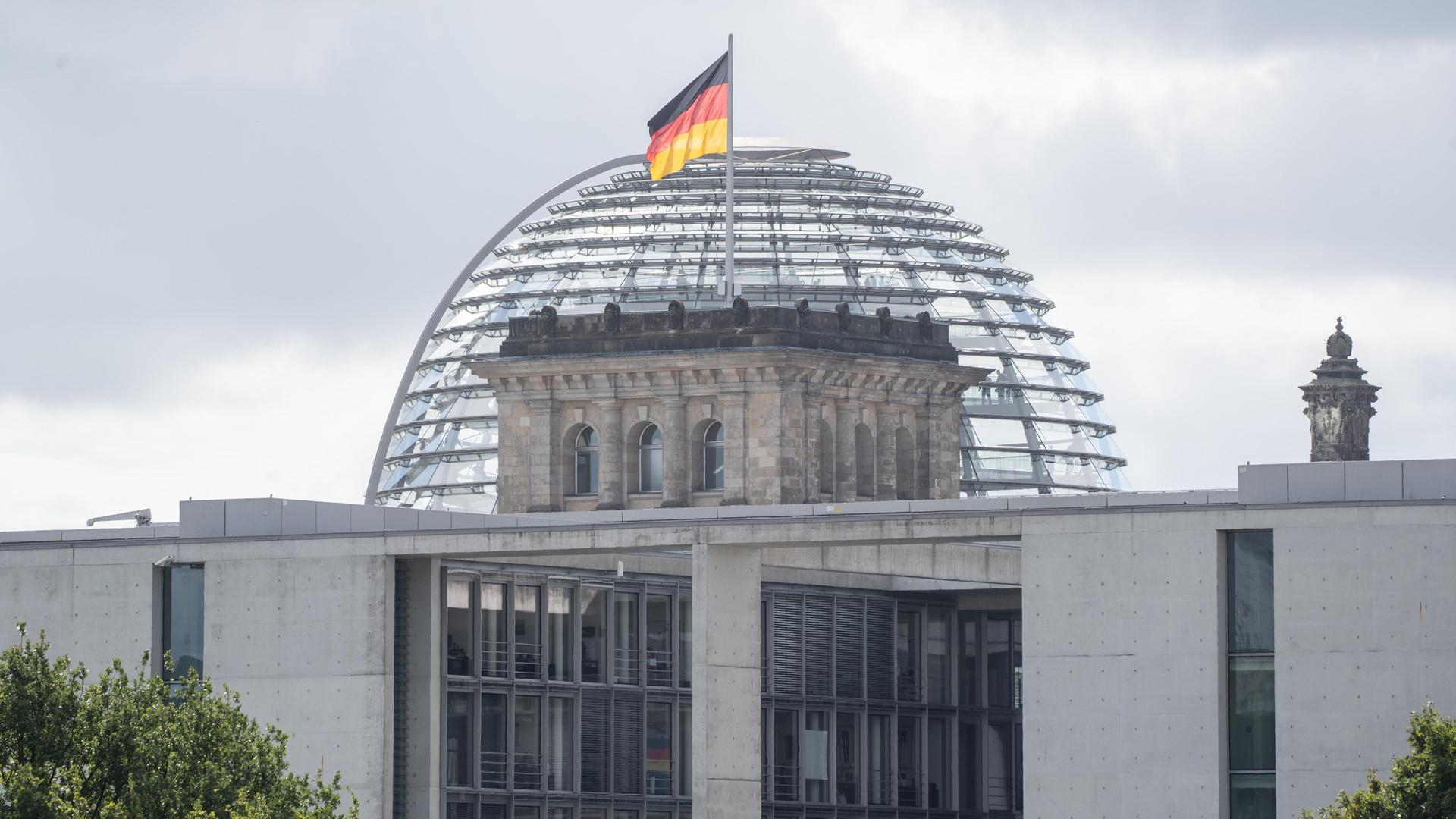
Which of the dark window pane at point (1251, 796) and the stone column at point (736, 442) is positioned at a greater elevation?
the stone column at point (736, 442)

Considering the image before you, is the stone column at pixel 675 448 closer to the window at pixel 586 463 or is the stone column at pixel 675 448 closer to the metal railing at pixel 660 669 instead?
the window at pixel 586 463

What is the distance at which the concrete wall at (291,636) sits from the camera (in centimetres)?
5506

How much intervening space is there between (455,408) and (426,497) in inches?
117

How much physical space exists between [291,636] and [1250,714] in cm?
1529

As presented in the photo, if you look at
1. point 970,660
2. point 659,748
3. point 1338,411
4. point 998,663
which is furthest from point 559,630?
point 1338,411

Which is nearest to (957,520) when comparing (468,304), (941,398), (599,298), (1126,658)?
(1126,658)

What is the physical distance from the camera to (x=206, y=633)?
56.4m

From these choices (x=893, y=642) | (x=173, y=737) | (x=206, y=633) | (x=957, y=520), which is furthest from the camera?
(x=893, y=642)

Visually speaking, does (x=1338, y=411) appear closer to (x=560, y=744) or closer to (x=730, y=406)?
(x=730, y=406)

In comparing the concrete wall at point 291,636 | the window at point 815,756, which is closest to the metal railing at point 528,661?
the concrete wall at point 291,636

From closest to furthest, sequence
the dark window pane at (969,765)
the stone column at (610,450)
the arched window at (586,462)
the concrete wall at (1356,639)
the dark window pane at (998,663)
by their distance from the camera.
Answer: the concrete wall at (1356,639) < the dark window pane at (998,663) < the dark window pane at (969,765) < the stone column at (610,450) < the arched window at (586,462)

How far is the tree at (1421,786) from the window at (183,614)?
2044cm

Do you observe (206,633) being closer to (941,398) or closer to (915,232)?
(941,398)

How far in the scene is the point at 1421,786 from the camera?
4294 centimetres
